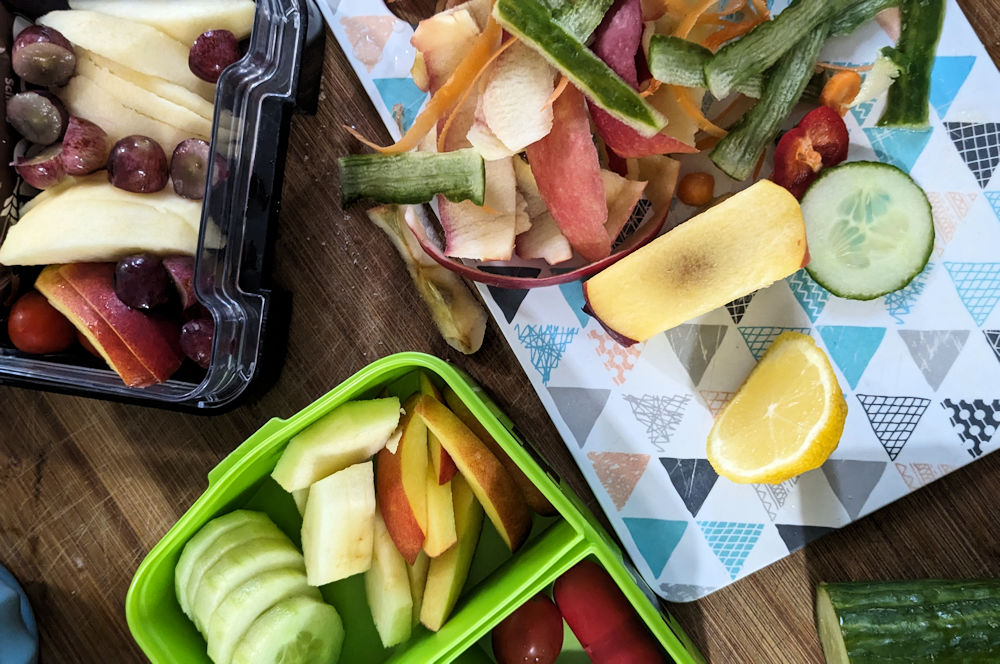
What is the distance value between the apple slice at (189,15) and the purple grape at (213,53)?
25 millimetres

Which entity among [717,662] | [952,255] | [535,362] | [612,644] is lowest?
[717,662]

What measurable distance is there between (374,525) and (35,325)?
0.58 m

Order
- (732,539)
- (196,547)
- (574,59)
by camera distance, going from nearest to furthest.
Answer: (574,59) → (196,547) → (732,539)

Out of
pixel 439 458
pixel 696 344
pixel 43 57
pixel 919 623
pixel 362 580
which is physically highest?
pixel 43 57

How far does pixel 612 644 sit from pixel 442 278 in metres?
0.59

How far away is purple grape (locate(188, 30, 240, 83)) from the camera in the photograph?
3.40ft

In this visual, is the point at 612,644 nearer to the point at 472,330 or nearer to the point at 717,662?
the point at 717,662

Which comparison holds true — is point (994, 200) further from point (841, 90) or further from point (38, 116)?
point (38, 116)

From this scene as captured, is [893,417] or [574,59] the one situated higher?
[574,59]

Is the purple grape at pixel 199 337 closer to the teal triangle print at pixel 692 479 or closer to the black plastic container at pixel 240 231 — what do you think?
the black plastic container at pixel 240 231

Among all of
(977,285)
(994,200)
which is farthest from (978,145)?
(977,285)

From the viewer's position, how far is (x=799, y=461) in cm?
101

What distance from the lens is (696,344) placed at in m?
1.13

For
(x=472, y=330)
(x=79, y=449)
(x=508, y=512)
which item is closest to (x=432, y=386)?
(x=472, y=330)
